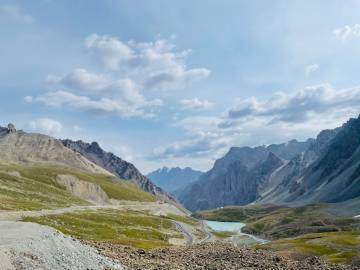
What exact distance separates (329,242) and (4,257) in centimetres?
9945

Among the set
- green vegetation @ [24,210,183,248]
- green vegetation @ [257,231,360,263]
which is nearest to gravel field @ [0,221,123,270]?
green vegetation @ [24,210,183,248]

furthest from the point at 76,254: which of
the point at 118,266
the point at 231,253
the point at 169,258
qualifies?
the point at 231,253

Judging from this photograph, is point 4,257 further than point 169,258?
No

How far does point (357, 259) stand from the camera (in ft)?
300

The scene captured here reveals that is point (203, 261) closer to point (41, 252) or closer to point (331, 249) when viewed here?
point (41, 252)

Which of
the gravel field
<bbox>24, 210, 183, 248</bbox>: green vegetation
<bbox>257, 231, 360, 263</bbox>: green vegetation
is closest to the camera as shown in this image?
the gravel field

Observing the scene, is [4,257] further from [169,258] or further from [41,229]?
[169,258]

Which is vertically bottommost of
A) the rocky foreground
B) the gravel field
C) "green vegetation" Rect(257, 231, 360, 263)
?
"green vegetation" Rect(257, 231, 360, 263)

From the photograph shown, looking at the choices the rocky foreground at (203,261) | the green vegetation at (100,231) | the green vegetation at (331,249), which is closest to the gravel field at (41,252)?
the rocky foreground at (203,261)

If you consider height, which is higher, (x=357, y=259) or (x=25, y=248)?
(x=25, y=248)

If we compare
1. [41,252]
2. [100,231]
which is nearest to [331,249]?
[100,231]

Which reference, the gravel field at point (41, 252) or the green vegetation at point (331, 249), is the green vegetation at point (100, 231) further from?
the gravel field at point (41, 252)

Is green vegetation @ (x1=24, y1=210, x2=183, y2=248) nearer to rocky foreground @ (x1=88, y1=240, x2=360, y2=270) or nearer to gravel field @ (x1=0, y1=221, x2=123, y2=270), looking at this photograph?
rocky foreground @ (x1=88, y1=240, x2=360, y2=270)

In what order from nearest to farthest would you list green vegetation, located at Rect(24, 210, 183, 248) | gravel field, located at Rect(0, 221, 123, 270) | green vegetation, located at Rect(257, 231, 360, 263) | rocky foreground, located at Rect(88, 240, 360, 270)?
1. gravel field, located at Rect(0, 221, 123, 270)
2. rocky foreground, located at Rect(88, 240, 360, 270)
3. green vegetation, located at Rect(257, 231, 360, 263)
4. green vegetation, located at Rect(24, 210, 183, 248)
